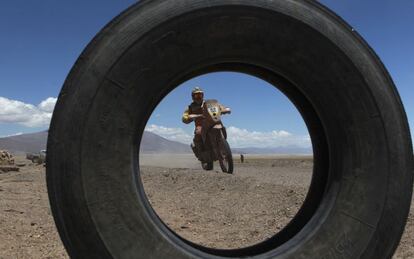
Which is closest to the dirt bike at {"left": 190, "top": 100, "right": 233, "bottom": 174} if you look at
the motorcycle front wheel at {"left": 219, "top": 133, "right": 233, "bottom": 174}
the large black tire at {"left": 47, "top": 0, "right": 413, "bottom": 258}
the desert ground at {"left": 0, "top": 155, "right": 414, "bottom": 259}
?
the motorcycle front wheel at {"left": 219, "top": 133, "right": 233, "bottom": 174}

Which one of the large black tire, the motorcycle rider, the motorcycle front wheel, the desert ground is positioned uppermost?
the motorcycle rider

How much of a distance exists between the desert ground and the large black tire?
7.37ft

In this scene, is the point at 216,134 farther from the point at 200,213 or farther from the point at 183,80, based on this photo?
the point at 183,80

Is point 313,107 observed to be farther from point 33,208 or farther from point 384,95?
point 33,208

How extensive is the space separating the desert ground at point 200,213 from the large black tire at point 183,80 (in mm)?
2246

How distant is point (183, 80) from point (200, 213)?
460 cm

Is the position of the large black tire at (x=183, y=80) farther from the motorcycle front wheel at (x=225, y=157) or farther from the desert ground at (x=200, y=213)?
the motorcycle front wheel at (x=225, y=157)

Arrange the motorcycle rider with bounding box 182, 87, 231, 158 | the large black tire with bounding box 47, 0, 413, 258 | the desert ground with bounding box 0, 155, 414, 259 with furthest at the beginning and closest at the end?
the motorcycle rider with bounding box 182, 87, 231, 158
the desert ground with bounding box 0, 155, 414, 259
the large black tire with bounding box 47, 0, 413, 258

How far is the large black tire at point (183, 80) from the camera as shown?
5.98ft

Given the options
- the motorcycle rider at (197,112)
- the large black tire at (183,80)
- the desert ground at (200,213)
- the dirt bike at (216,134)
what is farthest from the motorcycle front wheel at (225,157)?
the large black tire at (183,80)

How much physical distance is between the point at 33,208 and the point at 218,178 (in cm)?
376

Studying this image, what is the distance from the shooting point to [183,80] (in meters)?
2.07

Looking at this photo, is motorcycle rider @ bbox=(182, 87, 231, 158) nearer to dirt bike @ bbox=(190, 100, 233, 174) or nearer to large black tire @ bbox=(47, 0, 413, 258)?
dirt bike @ bbox=(190, 100, 233, 174)

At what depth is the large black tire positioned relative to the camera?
71.7 inches
